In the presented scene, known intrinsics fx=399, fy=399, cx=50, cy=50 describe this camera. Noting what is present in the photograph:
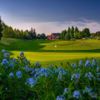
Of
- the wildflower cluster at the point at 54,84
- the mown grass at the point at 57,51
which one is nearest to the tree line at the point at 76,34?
the mown grass at the point at 57,51

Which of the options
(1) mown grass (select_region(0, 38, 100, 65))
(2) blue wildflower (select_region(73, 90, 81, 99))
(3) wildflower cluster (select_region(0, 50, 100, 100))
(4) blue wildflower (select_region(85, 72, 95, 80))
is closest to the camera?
(2) blue wildflower (select_region(73, 90, 81, 99))

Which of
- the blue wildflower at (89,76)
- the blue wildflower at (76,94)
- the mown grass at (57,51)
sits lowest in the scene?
the mown grass at (57,51)

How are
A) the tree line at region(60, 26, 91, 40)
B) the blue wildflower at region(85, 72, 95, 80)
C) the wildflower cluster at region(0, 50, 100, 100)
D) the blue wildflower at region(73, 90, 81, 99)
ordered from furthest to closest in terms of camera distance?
the tree line at region(60, 26, 91, 40), the blue wildflower at region(85, 72, 95, 80), the wildflower cluster at region(0, 50, 100, 100), the blue wildflower at region(73, 90, 81, 99)

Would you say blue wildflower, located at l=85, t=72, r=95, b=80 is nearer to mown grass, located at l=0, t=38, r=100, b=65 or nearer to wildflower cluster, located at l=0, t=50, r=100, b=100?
wildflower cluster, located at l=0, t=50, r=100, b=100

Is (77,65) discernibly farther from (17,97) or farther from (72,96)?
(72,96)

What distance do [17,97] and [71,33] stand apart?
496ft

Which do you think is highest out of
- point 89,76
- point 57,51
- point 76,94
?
point 89,76

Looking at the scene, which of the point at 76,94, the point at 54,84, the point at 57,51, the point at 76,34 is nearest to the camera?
the point at 76,94

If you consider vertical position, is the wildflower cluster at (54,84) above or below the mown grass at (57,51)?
above

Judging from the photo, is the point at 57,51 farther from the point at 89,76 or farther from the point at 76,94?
the point at 76,94

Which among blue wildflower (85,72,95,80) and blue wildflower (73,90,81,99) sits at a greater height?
blue wildflower (85,72,95,80)

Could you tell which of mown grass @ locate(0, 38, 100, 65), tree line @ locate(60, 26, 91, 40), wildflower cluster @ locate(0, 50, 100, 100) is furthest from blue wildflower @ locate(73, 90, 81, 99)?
tree line @ locate(60, 26, 91, 40)

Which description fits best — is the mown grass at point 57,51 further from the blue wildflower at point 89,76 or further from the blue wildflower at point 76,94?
the blue wildflower at point 76,94

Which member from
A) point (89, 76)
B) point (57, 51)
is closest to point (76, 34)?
point (57, 51)
